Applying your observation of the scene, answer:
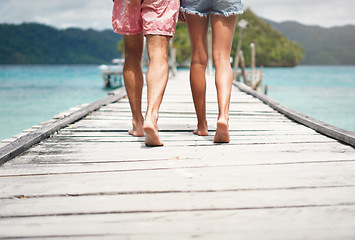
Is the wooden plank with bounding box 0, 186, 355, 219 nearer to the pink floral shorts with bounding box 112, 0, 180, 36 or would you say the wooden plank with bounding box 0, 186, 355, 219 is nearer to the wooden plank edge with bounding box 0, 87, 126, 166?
the wooden plank edge with bounding box 0, 87, 126, 166

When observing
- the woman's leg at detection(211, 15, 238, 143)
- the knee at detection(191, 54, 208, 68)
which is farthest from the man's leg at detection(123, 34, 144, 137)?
the woman's leg at detection(211, 15, 238, 143)

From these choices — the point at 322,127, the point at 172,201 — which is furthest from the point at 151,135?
the point at 322,127

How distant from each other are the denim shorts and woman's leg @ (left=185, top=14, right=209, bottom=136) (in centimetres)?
5

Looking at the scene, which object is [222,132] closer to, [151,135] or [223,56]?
[151,135]

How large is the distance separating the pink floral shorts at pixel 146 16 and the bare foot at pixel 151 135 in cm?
68

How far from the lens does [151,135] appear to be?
2.59 m

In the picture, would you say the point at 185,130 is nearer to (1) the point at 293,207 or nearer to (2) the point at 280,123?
(2) the point at 280,123

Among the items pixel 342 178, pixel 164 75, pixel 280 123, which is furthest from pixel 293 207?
pixel 280 123

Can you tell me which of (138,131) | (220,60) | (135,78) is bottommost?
(138,131)

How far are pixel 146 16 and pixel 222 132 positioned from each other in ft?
3.28

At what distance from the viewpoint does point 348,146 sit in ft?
8.58

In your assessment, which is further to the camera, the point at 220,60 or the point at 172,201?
the point at 220,60

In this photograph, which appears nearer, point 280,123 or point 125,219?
point 125,219

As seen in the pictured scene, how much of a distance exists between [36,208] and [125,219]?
408mm
